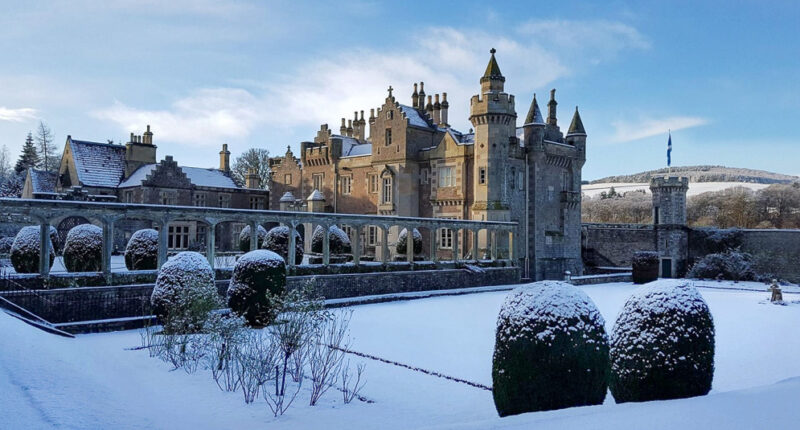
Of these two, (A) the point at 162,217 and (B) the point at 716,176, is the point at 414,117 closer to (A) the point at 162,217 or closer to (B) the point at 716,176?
(A) the point at 162,217

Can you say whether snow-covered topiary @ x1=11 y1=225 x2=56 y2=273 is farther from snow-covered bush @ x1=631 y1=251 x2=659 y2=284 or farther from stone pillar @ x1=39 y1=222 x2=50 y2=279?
snow-covered bush @ x1=631 y1=251 x2=659 y2=284

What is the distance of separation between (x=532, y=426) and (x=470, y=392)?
4261 millimetres

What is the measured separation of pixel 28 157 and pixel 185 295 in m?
64.2

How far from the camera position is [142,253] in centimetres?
2055

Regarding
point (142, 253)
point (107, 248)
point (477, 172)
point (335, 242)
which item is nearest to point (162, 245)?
point (107, 248)

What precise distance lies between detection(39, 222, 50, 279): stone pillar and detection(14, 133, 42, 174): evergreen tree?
56.4 metres

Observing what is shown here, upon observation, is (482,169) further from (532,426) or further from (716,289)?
(532,426)

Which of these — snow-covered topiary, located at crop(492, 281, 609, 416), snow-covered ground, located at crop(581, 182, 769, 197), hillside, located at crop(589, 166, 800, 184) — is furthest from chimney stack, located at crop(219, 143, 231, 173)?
hillside, located at crop(589, 166, 800, 184)

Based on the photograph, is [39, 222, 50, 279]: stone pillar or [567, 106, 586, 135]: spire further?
[567, 106, 586, 135]: spire

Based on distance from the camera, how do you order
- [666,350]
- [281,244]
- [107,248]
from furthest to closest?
[281,244]
[107,248]
[666,350]

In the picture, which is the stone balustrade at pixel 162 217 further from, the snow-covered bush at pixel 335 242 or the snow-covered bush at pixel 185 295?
the snow-covered bush at pixel 335 242

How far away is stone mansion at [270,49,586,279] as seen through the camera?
32.6m

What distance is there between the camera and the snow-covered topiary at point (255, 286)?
15.1 meters

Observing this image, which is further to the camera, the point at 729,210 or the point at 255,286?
the point at 729,210
